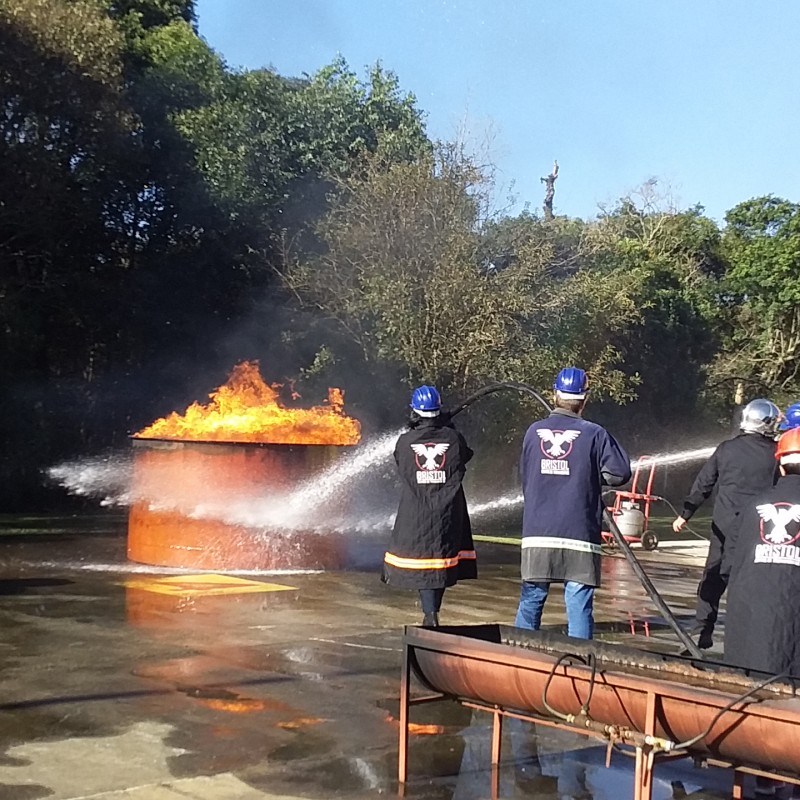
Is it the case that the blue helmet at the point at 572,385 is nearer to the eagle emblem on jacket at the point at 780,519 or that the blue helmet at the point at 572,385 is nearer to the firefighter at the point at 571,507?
the firefighter at the point at 571,507

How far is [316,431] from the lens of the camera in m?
12.7

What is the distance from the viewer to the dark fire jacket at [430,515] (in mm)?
6867

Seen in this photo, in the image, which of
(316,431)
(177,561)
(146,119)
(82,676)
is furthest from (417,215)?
(82,676)

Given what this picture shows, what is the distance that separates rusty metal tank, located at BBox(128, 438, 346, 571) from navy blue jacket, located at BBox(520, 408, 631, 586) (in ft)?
19.6

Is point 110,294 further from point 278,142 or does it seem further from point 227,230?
point 278,142

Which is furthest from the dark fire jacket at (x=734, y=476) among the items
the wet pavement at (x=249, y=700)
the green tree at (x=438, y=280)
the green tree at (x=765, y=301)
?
the green tree at (x=765, y=301)

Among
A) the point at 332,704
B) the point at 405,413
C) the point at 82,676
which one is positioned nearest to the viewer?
the point at 332,704

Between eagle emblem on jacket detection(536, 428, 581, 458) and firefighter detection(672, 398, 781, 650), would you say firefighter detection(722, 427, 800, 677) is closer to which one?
eagle emblem on jacket detection(536, 428, 581, 458)

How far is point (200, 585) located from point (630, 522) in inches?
303

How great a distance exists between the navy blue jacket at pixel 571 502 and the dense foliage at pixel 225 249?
13038mm

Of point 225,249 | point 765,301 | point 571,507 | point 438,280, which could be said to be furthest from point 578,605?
point 765,301

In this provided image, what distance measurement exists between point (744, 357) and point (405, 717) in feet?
99.9

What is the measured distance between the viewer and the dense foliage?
64.3 feet

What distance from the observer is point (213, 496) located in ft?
38.5
